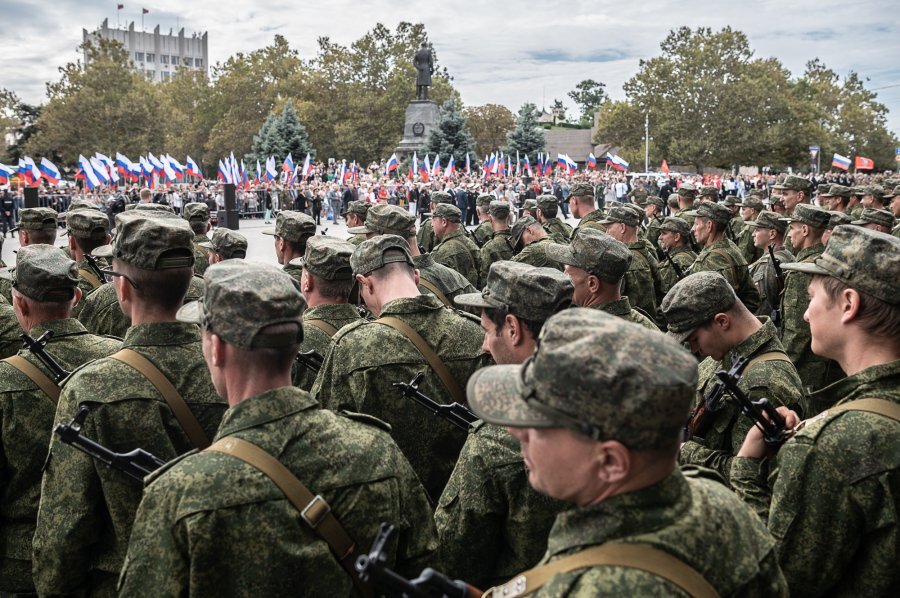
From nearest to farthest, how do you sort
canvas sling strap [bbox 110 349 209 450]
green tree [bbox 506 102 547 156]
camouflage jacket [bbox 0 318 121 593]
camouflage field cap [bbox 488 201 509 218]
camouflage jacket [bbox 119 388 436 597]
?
1. camouflage jacket [bbox 119 388 436 597]
2. canvas sling strap [bbox 110 349 209 450]
3. camouflage jacket [bbox 0 318 121 593]
4. camouflage field cap [bbox 488 201 509 218]
5. green tree [bbox 506 102 547 156]

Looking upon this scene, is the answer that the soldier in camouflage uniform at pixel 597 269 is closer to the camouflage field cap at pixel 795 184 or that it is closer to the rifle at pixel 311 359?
the rifle at pixel 311 359

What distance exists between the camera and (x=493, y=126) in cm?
8600

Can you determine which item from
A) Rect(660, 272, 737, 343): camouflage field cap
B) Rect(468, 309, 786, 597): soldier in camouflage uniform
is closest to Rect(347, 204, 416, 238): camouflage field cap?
Rect(660, 272, 737, 343): camouflage field cap

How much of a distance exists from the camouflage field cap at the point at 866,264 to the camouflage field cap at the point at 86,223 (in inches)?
222

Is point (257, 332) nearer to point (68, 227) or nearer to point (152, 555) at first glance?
point (152, 555)

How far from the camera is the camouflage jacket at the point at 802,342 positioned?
627 cm

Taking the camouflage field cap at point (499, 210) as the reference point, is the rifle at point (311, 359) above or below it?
below

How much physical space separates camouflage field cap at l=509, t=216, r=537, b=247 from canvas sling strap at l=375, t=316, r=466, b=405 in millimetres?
6190

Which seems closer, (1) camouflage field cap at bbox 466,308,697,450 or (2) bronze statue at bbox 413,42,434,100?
(1) camouflage field cap at bbox 466,308,697,450

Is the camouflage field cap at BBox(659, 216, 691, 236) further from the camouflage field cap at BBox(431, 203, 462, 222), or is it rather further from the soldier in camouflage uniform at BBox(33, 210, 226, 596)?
the soldier in camouflage uniform at BBox(33, 210, 226, 596)

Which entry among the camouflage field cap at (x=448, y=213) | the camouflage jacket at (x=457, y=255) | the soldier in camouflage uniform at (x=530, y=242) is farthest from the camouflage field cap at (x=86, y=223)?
the soldier in camouflage uniform at (x=530, y=242)

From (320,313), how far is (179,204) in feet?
106

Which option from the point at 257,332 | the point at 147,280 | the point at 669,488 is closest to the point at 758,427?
the point at 669,488

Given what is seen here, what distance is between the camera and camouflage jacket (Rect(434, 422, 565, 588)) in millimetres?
2736
